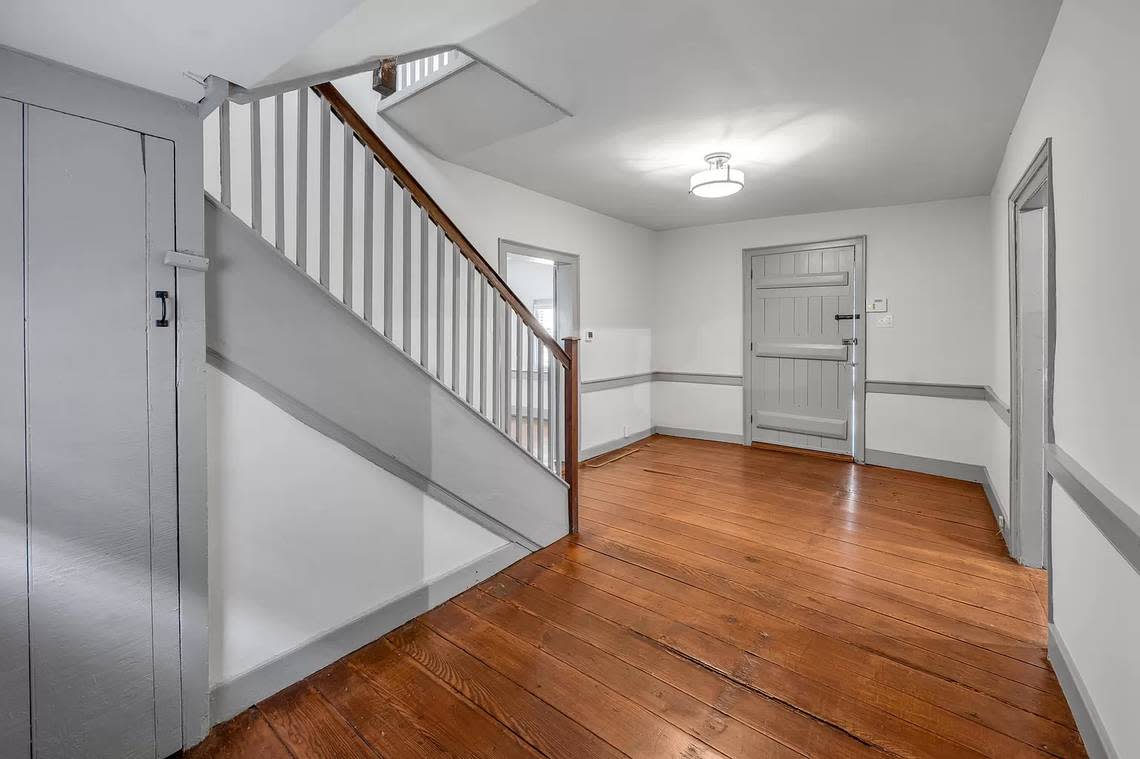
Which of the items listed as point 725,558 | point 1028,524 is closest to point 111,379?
point 725,558

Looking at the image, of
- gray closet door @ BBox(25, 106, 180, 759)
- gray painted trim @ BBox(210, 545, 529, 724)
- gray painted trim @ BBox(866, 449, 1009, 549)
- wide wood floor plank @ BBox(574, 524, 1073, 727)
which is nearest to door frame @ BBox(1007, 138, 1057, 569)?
wide wood floor plank @ BBox(574, 524, 1073, 727)

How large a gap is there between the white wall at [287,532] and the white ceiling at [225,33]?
2.66 ft

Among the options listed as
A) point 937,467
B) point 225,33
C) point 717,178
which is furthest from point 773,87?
point 937,467

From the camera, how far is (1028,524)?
2.72 meters

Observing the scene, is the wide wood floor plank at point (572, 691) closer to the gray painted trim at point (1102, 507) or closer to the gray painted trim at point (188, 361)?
the gray painted trim at point (188, 361)

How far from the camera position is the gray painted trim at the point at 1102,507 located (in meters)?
1.20

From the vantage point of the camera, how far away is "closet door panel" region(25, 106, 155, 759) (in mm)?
1271

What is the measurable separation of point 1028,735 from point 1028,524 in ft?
4.99

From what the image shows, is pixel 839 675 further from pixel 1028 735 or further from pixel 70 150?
pixel 70 150

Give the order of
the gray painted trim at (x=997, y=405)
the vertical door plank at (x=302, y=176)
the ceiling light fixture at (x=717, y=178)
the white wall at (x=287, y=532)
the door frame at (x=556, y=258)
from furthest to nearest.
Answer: the door frame at (x=556, y=258) → the ceiling light fixture at (x=717, y=178) → the gray painted trim at (x=997, y=405) → the vertical door plank at (x=302, y=176) → the white wall at (x=287, y=532)

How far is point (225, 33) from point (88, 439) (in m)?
1.04

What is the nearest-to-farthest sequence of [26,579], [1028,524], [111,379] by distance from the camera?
1. [26,579]
2. [111,379]
3. [1028,524]

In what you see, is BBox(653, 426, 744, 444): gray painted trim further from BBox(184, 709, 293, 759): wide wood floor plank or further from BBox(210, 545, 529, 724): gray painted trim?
BBox(184, 709, 293, 759): wide wood floor plank

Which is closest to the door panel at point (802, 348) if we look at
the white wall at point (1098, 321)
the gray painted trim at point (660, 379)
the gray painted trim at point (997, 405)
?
the gray painted trim at point (660, 379)
